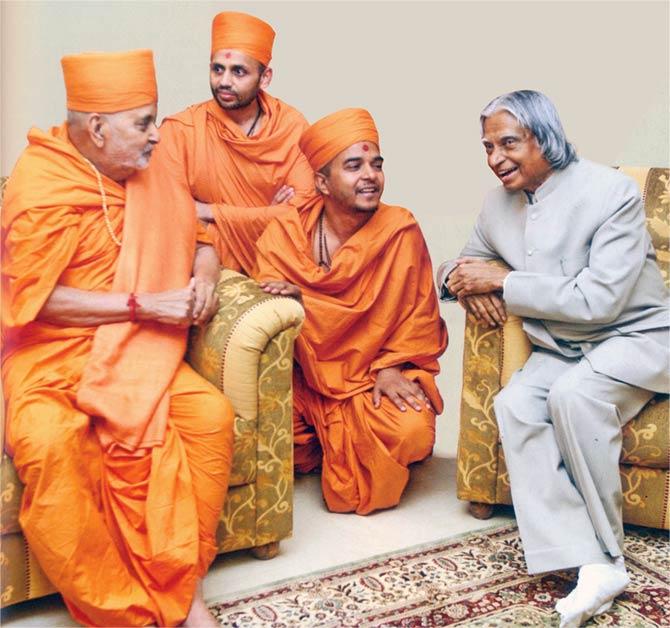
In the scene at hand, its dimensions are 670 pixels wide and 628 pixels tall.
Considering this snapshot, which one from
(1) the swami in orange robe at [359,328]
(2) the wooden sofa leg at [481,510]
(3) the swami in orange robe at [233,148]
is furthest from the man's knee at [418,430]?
(3) the swami in orange robe at [233,148]

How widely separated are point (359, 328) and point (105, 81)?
129 cm

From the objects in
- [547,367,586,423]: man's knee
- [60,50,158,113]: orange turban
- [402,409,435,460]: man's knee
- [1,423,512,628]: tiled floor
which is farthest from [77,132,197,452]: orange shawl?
[547,367,586,423]: man's knee

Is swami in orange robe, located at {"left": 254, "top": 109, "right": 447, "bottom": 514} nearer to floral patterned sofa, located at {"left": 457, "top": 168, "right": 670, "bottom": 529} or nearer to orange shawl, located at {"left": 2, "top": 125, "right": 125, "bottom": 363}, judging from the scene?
floral patterned sofa, located at {"left": 457, "top": 168, "right": 670, "bottom": 529}

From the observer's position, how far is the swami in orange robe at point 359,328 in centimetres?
338

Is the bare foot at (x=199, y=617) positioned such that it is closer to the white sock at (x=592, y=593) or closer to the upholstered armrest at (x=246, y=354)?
the upholstered armrest at (x=246, y=354)

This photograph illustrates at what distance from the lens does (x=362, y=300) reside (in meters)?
3.47

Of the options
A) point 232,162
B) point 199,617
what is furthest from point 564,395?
point 232,162

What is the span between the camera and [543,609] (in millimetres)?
2730

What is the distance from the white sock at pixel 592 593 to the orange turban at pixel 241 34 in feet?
8.14

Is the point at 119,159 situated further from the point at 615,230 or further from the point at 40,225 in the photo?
the point at 615,230

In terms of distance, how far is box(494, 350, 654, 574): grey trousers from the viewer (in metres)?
2.80

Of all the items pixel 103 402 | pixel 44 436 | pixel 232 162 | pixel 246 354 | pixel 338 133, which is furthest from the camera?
pixel 232 162

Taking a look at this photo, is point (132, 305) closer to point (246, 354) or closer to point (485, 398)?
point (246, 354)

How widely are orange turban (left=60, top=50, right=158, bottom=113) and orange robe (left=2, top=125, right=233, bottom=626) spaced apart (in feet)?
0.51
